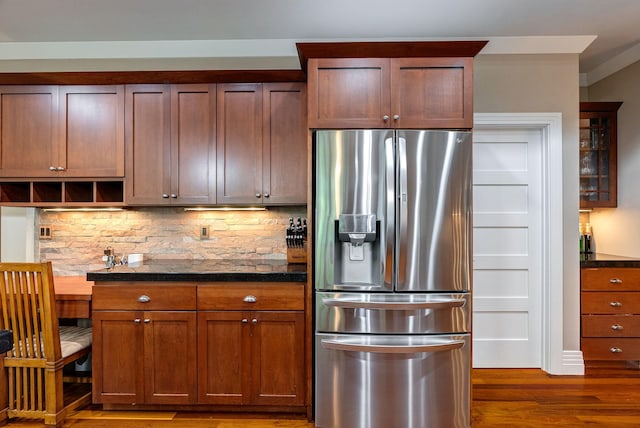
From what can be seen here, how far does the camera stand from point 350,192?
2268mm

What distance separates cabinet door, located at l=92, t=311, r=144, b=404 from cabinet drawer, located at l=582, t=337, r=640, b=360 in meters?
3.35

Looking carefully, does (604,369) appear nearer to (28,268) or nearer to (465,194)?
(465,194)

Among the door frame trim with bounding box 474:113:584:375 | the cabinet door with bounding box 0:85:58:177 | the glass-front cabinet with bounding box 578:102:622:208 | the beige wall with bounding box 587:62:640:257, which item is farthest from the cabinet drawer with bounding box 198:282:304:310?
the beige wall with bounding box 587:62:640:257

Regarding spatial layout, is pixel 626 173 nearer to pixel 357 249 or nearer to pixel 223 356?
pixel 357 249

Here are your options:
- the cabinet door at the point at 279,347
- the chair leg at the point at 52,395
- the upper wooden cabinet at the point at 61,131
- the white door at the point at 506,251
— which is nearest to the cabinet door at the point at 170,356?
the cabinet door at the point at 279,347

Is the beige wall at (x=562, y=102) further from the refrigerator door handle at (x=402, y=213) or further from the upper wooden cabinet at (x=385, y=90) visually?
the refrigerator door handle at (x=402, y=213)

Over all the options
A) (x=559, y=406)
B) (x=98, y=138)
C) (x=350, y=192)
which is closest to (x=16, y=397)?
(x=98, y=138)

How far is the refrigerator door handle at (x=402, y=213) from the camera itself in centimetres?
224

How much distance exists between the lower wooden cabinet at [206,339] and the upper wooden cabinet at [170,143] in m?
0.76

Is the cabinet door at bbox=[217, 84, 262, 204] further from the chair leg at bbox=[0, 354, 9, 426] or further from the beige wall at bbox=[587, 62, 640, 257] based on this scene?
the beige wall at bbox=[587, 62, 640, 257]

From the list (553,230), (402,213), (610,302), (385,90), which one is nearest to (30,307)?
(402,213)

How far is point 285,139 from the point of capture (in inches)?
111

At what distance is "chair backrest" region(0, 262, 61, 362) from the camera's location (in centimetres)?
221

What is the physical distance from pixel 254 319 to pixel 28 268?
1.32 m
